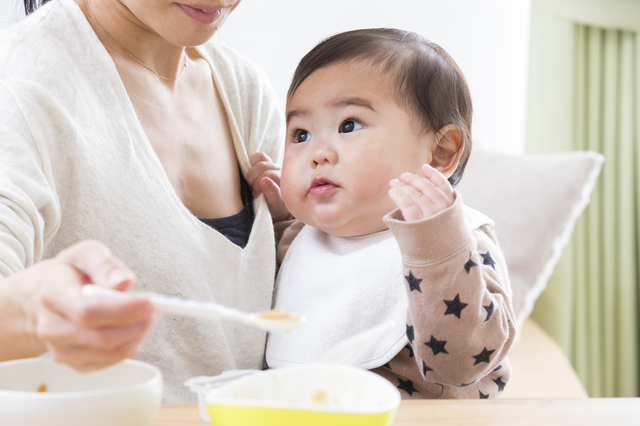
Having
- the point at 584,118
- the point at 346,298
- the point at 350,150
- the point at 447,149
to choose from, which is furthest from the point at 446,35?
the point at 346,298

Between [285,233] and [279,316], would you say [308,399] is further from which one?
[285,233]

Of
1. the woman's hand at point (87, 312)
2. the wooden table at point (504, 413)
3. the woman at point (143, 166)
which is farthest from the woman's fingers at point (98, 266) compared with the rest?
the wooden table at point (504, 413)

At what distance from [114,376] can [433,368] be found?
0.45 m

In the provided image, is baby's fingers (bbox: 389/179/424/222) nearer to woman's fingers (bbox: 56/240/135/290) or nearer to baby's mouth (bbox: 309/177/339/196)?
baby's mouth (bbox: 309/177/339/196)

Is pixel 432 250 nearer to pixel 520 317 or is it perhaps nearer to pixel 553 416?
pixel 553 416

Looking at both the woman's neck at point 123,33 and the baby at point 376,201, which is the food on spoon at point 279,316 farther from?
the woman's neck at point 123,33

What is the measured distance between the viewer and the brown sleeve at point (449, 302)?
2.60 ft

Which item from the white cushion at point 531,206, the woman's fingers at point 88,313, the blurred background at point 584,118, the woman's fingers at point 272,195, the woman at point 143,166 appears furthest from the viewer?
the blurred background at point 584,118

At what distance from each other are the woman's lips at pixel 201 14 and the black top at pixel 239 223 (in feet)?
1.08

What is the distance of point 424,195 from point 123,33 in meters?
0.61

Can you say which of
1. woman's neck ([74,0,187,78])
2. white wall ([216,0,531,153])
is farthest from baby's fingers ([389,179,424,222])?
white wall ([216,0,531,153])

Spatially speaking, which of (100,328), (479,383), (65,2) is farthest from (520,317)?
(100,328)

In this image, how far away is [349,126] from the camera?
1044mm

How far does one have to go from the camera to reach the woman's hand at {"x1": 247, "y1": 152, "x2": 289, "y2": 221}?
3.77 ft
